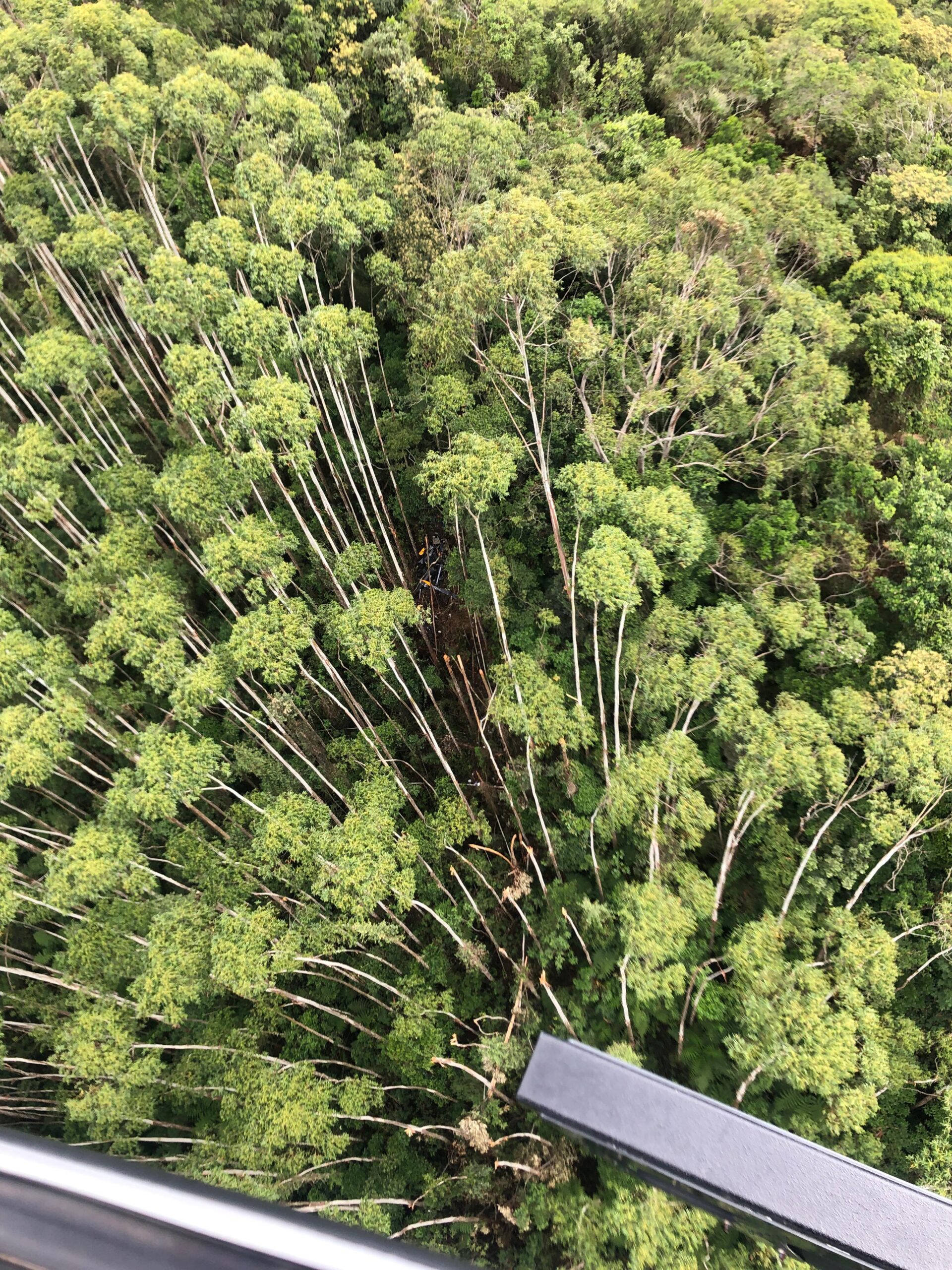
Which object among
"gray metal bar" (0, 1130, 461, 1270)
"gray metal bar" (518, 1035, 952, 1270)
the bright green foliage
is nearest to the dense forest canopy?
the bright green foliage

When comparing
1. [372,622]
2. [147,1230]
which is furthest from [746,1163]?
[372,622]

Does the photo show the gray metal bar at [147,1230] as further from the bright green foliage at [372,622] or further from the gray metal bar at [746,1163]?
the bright green foliage at [372,622]

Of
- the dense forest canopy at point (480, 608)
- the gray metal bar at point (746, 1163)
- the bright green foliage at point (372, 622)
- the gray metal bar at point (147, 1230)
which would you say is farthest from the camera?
the bright green foliage at point (372, 622)

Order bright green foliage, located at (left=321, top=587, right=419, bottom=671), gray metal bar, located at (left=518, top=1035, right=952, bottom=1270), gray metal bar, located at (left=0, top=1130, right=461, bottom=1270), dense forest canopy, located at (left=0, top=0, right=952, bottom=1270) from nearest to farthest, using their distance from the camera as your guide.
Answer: gray metal bar, located at (left=0, top=1130, right=461, bottom=1270) → gray metal bar, located at (left=518, top=1035, right=952, bottom=1270) → dense forest canopy, located at (left=0, top=0, right=952, bottom=1270) → bright green foliage, located at (left=321, top=587, right=419, bottom=671)

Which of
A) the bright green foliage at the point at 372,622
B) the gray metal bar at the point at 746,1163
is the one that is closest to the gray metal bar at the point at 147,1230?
the gray metal bar at the point at 746,1163

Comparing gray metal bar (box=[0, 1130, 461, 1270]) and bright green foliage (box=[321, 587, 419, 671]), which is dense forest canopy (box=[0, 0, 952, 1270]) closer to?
bright green foliage (box=[321, 587, 419, 671])

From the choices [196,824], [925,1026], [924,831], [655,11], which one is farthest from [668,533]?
[655,11]

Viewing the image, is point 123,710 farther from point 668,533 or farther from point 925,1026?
point 925,1026

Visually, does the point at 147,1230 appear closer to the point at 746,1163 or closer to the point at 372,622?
the point at 746,1163
